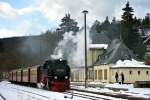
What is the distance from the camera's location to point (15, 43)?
184 m

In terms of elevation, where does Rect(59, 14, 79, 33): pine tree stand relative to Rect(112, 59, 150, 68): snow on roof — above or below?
above

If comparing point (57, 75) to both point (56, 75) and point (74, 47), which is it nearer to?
point (56, 75)

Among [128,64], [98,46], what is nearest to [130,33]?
A: [98,46]

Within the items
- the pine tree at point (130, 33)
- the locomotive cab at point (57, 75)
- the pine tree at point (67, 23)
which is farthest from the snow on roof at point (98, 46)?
the locomotive cab at point (57, 75)

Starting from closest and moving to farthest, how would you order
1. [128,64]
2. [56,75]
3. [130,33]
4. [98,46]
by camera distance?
[56,75], [128,64], [98,46], [130,33]

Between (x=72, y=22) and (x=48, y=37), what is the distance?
2805cm

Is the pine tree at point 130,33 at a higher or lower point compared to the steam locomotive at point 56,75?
higher

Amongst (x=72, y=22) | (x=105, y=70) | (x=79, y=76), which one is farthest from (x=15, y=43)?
(x=105, y=70)

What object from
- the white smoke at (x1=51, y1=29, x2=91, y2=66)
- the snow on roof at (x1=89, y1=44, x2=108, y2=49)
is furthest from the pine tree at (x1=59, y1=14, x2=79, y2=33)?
the white smoke at (x1=51, y1=29, x2=91, y2=66)

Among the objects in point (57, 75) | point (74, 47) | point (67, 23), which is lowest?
point (57, 75)

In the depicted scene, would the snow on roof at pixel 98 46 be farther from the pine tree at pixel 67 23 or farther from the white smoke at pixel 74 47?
the pine tree at pixel 67 23

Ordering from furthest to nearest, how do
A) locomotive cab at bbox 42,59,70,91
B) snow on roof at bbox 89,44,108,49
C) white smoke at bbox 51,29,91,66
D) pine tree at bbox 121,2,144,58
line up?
pine tree at bbox 121,2,144,58 → snow on roof at bbox 89,44,108,49 → white smoke at bbox 51,29,91,66 → locomotive cab at bbox 42,59,70,91

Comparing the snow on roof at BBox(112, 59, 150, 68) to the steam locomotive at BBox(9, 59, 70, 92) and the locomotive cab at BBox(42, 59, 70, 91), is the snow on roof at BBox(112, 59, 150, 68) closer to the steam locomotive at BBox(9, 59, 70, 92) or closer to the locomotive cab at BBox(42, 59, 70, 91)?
the steam locomotive at BBox(9, 59, 70, 92)

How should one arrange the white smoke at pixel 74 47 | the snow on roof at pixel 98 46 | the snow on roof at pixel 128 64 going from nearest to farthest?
the snow on roof at pixel 128 64 < the white smoke at pixel 74 47 < the snow on roof at pixel 98 46
